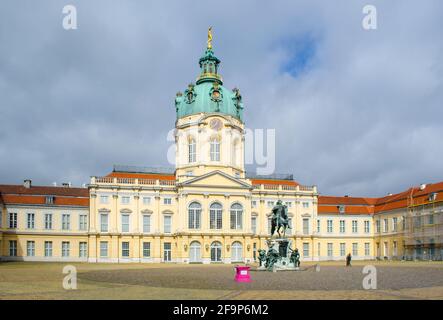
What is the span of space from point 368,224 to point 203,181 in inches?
1258

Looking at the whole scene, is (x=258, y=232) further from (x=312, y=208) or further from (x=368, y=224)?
(x=368, y=224)

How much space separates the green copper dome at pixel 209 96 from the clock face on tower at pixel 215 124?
4.66 feet

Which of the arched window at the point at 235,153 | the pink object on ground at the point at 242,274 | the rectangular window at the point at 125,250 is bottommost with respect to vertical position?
the rectangular window at the point at 125,250

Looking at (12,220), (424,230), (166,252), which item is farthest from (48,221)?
(424,230)

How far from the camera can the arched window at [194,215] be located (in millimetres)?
70750

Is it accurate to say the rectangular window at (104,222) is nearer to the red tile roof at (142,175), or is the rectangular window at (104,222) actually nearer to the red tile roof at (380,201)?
the red tile roof at (142,175)

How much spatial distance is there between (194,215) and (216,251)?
18.7ft

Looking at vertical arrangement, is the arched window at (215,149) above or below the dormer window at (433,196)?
above

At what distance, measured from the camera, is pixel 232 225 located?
237 ft

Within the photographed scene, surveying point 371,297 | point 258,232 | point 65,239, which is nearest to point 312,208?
point 258,232

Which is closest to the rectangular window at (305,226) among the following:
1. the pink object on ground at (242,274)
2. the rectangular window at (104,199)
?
the rectangular window at (104,199)

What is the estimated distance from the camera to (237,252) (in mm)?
71938

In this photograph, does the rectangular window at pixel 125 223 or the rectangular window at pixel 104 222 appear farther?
the rectangular window at pixel 125 223
